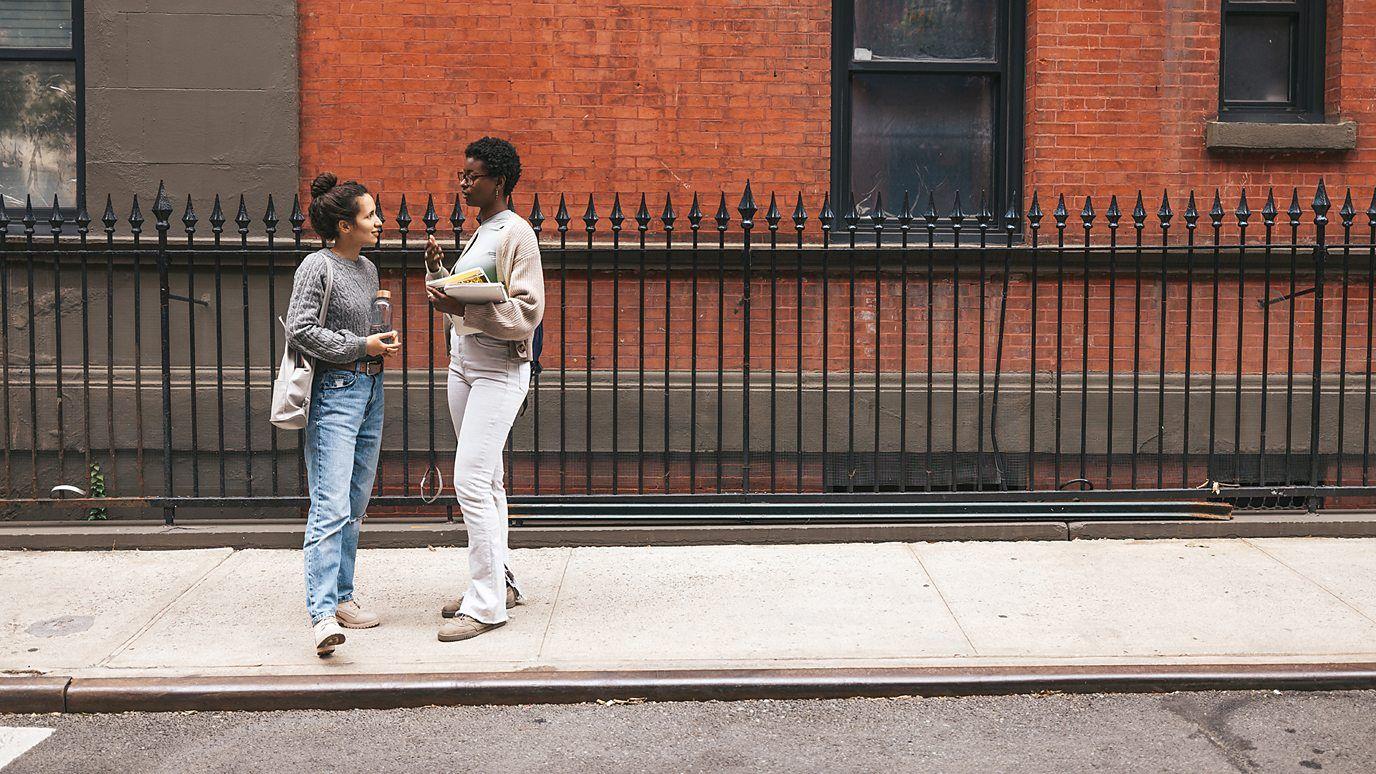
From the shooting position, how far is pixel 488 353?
5246mm

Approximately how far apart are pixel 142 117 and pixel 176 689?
172 inches

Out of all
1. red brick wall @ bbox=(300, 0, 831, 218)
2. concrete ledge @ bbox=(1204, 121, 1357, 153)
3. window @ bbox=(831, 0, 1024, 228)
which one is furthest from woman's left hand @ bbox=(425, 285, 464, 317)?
concrete ledge @ bbox=(1204, 121, 1357, 153)

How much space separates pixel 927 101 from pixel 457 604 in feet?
15.3

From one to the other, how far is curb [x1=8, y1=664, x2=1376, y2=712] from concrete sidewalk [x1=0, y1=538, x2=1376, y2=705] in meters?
0.08

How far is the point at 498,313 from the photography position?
200 inches

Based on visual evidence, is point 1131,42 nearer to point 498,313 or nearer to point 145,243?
point 498,313

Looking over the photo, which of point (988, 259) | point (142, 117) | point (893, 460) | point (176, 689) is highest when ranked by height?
point (142, 117)

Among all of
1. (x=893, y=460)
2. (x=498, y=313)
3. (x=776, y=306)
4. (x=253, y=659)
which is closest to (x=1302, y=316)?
(x=893, y=460)

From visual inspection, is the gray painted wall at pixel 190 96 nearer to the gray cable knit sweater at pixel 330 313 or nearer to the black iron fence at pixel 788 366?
the black iron fence at pixel 788 366

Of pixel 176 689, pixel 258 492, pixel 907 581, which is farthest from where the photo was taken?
pixel 258 492

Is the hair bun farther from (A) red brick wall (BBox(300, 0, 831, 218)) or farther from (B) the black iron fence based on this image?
(A) red brick wall (BBox(300, 0, 831, 218))

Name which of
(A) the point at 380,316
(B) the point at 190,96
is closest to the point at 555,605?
(A) the point at 380,316

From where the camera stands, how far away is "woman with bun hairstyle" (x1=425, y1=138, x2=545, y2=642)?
16.9ft

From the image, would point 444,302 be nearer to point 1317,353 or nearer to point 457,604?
point 457,604
